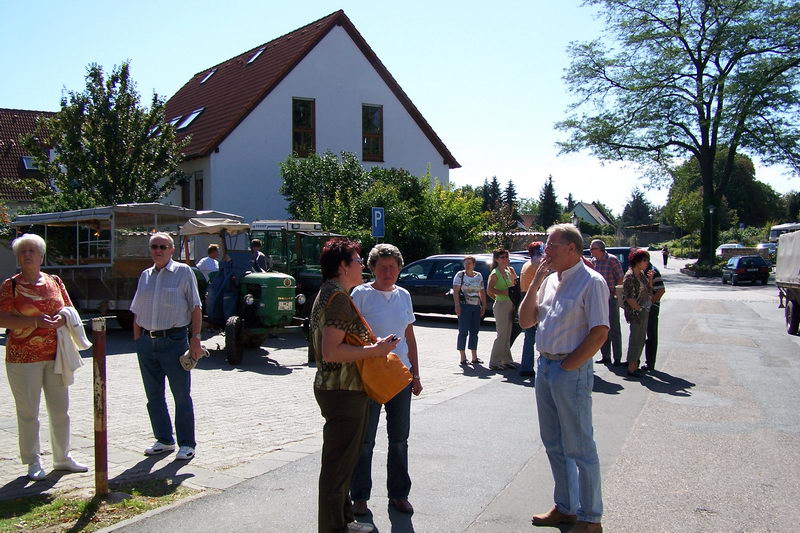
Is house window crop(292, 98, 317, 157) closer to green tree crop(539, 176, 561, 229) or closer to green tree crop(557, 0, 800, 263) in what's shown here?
green tree crop(557, 0, 800, 263)

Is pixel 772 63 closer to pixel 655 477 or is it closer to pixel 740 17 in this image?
pixel 740 17

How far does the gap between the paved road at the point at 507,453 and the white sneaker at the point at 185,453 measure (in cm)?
9

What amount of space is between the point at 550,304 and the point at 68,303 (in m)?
3.84

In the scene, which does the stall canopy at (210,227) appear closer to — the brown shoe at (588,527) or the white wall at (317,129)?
the brown shoe at (588,527)

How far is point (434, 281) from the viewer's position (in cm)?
1759

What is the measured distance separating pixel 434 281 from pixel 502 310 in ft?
23.5

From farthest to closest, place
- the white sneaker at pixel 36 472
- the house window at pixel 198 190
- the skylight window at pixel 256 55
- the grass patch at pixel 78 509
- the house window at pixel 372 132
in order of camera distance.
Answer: the skylight window at pixel 256 55 < the house window at pixel 372 132 < the house window at pixel 198 190 < the white sneaker at pixel 36 472 < the grass patch at pixel 78 509

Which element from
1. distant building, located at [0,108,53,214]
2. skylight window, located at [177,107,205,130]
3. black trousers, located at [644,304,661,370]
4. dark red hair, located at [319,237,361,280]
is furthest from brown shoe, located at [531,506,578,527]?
distant building, located at [0,108,53,214]

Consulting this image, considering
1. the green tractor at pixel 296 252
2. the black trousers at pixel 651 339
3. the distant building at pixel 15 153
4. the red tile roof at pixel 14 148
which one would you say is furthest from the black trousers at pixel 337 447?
the red tile roof at pixel 14 148

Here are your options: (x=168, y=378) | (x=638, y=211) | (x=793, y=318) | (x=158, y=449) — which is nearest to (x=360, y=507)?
(x=168, y=378)

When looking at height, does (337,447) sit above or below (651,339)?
above

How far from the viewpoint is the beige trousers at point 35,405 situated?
5293 millimetres

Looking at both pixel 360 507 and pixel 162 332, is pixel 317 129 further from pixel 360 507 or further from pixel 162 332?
pixel 360 507

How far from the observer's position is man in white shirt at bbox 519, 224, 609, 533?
4.12 m
